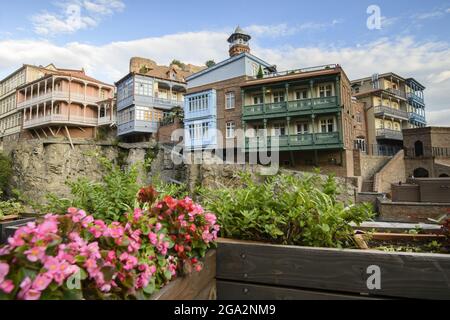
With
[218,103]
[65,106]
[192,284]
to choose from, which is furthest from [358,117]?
[192,284]

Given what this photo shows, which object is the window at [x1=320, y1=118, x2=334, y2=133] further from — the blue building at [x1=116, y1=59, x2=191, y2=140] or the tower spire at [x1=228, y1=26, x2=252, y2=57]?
the blue building at [x1=116, y1=59, x2=191, y2=140]

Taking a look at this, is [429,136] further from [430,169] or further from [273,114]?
[273,114]

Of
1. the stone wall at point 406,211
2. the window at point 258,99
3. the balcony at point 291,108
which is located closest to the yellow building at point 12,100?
the window at point 258,99

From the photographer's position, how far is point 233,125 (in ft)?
86.2

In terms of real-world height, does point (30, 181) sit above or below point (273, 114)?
below

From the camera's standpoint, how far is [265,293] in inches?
76.5

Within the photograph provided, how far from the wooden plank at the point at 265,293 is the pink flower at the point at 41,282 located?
1.32 meters

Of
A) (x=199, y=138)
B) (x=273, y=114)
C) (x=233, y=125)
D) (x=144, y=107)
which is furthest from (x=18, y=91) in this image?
(x=273, y=114)

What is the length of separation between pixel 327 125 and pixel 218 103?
34.3 feet

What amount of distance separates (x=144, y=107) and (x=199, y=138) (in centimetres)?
923

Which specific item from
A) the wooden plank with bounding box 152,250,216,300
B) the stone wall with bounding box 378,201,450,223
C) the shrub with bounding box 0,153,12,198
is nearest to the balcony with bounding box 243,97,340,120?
the stone wall with bounding box 378,201,450,223

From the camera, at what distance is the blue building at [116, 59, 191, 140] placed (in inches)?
1262

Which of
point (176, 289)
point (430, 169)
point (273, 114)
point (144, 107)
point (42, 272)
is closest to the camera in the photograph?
point (42, 272)

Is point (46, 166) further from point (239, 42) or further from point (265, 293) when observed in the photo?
point (265, 293)
